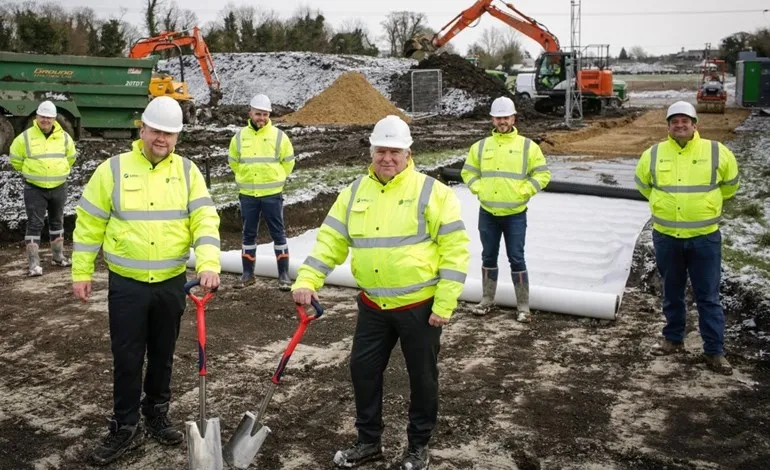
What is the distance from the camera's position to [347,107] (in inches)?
1181

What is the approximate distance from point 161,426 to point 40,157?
5.67m

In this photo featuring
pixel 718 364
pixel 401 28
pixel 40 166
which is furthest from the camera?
pixel 401 28

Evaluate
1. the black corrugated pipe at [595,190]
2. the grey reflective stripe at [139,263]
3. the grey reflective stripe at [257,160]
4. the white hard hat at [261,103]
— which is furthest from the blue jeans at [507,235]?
the black corrugated pipe at [595,190]

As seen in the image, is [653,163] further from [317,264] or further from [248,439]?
[248,439]

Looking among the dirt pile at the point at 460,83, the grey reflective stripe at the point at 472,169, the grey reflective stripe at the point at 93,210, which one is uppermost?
the dirt pile at the point at 460,83

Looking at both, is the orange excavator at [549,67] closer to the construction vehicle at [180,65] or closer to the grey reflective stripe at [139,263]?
the construction vehicle at [180,65]

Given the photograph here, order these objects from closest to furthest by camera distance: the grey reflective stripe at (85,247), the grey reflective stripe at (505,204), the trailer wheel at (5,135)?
the grey reflective stripe at (85,247) < the grey reflective stripe at (505,204) < the trailer wheel at (5,135)

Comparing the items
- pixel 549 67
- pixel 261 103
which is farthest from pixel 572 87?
pixel 261 103

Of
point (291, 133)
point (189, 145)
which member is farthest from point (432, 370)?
point (291, 133)

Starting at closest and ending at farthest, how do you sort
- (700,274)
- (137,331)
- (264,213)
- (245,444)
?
(245,444), (137,331), (700,274), (264,213)

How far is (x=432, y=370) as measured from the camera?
4.58 metres

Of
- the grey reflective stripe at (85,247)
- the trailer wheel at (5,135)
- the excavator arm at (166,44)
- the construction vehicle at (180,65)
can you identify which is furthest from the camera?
the excavator arm at (166,44)

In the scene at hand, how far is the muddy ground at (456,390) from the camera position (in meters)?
4.84

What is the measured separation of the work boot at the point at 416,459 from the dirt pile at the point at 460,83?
28109mm
